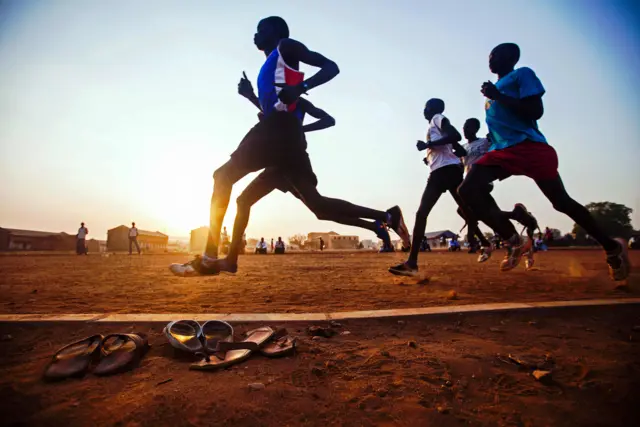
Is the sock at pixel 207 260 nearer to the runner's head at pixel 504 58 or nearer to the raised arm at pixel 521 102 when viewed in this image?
the raised arm at pixel 521 102

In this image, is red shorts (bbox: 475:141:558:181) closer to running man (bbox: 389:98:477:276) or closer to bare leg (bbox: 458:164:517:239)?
bare leg (bbox: 458:164:517:239)

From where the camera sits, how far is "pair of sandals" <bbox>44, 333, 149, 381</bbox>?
1.68m

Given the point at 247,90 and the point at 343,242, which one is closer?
the point at 247,90

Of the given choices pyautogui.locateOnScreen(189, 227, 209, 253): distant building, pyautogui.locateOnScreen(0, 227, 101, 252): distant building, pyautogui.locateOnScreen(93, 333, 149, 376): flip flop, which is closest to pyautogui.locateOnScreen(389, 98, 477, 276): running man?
pyautogui.locateOnScreen(93, 333, 149, 376): flip flop

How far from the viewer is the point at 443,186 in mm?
4863

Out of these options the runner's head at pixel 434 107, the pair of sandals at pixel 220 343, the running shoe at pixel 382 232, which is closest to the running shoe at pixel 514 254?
the running shoe at pixel 382 232

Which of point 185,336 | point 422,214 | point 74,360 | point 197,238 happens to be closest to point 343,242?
point 197,238

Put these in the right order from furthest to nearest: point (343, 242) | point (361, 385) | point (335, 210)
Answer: point (343, 242), point (335, 210), point (361, 385)

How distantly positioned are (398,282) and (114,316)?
3574 mm

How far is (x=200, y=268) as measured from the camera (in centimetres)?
307

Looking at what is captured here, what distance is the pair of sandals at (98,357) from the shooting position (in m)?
Answer: 1.68

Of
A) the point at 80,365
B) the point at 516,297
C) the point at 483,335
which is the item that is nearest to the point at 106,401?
the point at 80,365

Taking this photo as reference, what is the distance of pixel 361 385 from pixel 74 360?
1496 millimetres

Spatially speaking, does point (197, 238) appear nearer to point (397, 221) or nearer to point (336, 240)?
point (336, 240)
